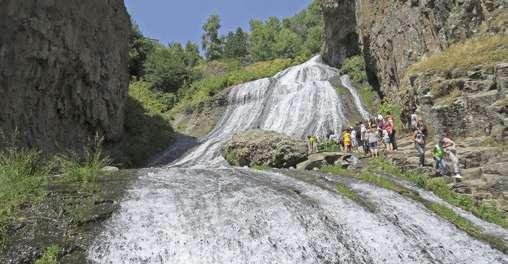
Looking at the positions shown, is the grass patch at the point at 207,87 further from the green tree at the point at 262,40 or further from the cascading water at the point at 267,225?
the green tree at the point at 262,40

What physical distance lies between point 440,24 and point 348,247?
63.1 feet

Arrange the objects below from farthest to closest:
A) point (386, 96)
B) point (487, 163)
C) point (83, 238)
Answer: point (386, 96), point (487, 163), point (83, 238)

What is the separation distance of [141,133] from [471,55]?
786 inches

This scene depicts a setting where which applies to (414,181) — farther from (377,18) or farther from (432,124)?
(377,18)

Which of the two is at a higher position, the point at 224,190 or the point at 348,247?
the point at 224,190

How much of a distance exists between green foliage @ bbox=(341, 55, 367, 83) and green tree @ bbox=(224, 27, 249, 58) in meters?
58.6

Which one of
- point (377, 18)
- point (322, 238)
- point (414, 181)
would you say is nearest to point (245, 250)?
point (322, 238)

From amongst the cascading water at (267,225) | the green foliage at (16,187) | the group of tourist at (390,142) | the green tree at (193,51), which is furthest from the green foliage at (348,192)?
the green tree at (193,51)

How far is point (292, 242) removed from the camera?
407 inches

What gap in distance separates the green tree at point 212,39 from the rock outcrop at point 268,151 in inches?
3111

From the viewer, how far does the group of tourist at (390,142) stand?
17109 millimetres

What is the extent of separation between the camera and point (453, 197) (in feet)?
52.6

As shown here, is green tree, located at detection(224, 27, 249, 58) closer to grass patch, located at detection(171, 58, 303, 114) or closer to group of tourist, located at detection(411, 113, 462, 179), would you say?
grass patch, located at detection(171, 58, 303, 114)

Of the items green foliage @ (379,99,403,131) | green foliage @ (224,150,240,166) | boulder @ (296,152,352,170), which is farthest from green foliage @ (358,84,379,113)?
green foliage @ (224,150,240,166)
